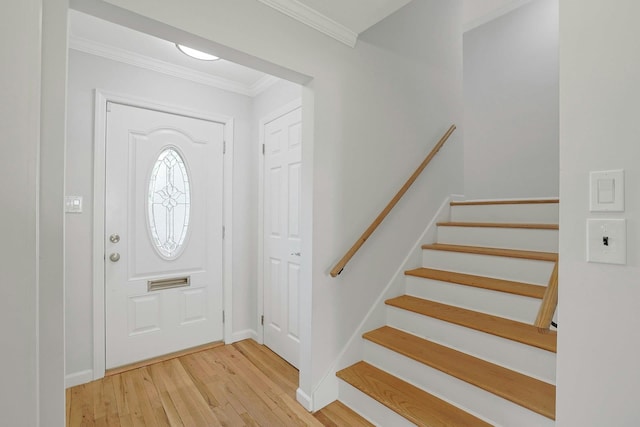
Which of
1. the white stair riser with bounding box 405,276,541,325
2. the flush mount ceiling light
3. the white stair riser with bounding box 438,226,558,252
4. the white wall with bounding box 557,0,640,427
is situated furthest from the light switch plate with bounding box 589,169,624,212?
the flush mount ceiling light

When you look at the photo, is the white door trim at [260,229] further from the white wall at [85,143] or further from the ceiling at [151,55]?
the white wall at [85,143]

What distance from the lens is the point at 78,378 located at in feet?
6.88

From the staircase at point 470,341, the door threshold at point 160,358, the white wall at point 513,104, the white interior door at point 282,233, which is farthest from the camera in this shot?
the white wall at point 513,104

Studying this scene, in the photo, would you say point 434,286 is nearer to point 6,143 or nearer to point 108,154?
point 6,143

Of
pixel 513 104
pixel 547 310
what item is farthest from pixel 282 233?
pixel 513 104

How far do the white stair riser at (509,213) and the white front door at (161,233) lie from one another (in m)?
2.31

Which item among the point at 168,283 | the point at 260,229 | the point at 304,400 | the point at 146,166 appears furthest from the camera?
the point at 260,229

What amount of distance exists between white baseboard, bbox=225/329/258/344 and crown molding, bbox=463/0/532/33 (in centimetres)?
437

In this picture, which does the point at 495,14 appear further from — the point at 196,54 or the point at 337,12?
the point at 196,54

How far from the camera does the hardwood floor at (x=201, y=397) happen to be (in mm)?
1743

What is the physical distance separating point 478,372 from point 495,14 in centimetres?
389

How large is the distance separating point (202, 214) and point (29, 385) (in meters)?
2.20

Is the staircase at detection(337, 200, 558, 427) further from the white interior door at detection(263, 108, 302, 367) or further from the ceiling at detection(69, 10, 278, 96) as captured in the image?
the ceiling at detection(69, 10, 278, 96)

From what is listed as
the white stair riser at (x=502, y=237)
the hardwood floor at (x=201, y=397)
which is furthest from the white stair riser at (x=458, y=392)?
the white stair riser at (x=502, y=237)
